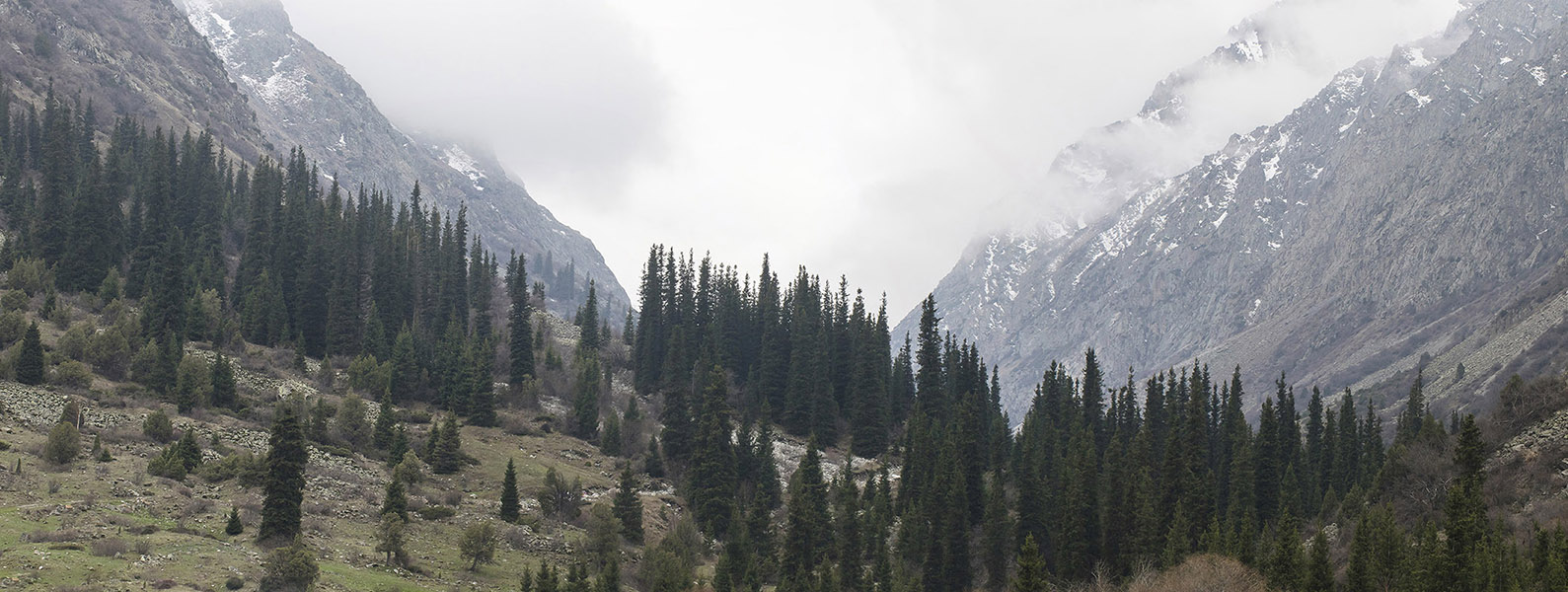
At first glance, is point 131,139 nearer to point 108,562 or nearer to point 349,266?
point 349,266

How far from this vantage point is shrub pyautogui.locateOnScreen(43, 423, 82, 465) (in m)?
78.1

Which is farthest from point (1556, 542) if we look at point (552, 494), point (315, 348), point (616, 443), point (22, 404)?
point (315, 348)

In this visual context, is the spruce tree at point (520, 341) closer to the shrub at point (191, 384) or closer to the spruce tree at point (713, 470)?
the spruce tree at point (713, 470)

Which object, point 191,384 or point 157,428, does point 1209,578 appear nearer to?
point 157,428

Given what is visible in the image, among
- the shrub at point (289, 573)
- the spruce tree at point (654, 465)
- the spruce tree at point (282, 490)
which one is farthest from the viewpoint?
the spruce tree at point (654, 465)

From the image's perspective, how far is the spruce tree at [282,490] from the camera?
75750mm

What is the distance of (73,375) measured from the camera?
337ft

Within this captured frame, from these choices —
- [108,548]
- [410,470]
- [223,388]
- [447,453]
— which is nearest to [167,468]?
[108,548]

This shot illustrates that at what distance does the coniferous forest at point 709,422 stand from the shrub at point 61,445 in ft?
1.39

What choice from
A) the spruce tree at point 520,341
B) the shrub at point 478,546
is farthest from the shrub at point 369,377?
the shrub at point 478,546

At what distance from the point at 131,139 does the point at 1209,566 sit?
175 m

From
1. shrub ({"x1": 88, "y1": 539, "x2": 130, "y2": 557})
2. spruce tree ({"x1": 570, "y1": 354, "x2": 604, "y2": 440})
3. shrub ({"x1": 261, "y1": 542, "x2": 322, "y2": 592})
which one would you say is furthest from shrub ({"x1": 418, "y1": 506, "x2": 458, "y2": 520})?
spruce tree ({"x1": 570, "y1": 354, "x2": 604, "y2": 440})

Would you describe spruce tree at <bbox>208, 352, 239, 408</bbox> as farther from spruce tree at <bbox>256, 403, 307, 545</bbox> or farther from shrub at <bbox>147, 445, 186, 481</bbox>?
spruce tree at <bbox>256, 403, 307, 545</bbox>

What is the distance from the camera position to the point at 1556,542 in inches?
2685
